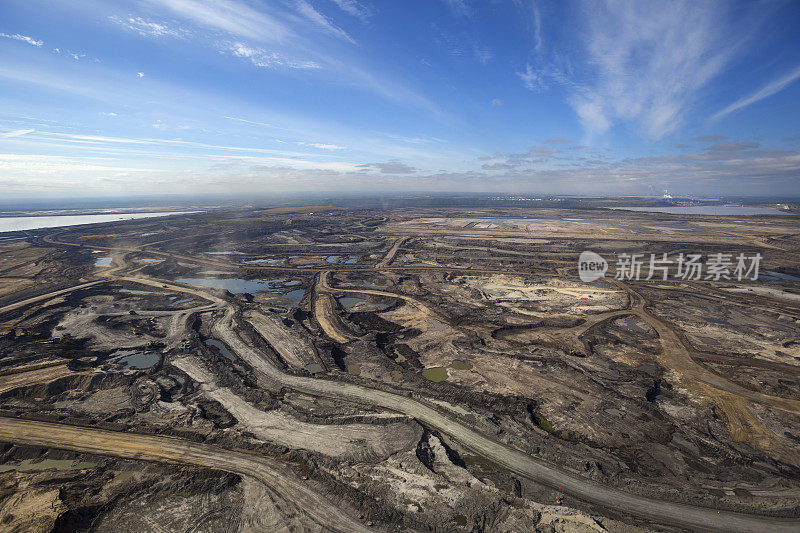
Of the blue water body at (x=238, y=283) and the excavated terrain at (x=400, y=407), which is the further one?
the blue water body at (x=238, y=283)

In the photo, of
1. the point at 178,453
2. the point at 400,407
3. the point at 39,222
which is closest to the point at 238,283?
the point at 178,453

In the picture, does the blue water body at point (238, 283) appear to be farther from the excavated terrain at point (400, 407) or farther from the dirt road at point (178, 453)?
the dirt road at point (178, 453)

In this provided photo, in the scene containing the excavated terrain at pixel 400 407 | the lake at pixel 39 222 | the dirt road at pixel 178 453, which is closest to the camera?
the excavated terrain at pixel 400 407

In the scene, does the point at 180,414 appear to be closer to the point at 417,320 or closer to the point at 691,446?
the point at 417,320

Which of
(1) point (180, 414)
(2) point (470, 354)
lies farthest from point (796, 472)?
(1) point (180, 414)

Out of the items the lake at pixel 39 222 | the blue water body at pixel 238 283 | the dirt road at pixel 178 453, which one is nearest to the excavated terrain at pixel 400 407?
the dirt road at pixel 178 453

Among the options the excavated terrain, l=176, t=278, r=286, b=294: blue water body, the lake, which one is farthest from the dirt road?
the lake

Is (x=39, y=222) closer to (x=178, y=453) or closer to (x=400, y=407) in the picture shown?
(x=178, y=453)

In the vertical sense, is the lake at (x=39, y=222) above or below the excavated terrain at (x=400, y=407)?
above
